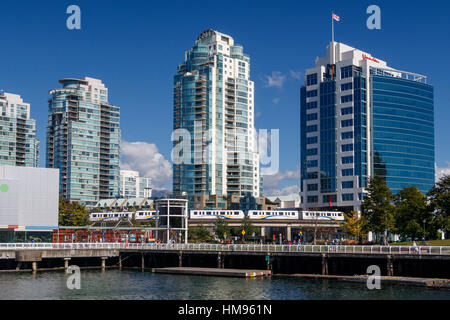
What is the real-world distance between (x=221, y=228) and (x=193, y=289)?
10631cm

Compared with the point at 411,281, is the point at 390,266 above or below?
above

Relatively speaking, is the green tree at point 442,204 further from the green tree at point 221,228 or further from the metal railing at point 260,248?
the green tree at point 221,228

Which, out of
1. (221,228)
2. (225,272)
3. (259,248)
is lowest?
(225,272)

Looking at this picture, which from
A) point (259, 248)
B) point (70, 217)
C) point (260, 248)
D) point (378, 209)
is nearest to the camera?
point (260, 248)

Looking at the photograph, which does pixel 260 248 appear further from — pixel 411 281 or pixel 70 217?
pixel 70 217

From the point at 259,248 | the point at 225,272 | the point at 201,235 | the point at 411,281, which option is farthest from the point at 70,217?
the point at 411,281

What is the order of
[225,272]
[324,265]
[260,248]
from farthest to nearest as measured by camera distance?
[260,248] < [225,272] < [324,265]

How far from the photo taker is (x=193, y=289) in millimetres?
74562

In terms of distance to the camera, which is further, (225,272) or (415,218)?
(415,218)

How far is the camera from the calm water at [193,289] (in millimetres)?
67375

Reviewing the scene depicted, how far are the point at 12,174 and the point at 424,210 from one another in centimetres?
7745

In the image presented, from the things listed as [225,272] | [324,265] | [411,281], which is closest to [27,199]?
[225,272]

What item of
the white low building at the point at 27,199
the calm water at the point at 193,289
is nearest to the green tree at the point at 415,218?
the calm water at the point at 193,289

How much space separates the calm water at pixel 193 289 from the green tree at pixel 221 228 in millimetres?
87012
